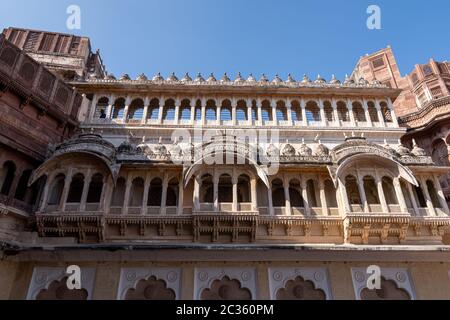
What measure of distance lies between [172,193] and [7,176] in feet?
23.9

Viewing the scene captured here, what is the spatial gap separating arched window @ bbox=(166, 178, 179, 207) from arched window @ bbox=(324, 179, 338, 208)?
7079 mm

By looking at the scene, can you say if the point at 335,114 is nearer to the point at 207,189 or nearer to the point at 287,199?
the point at 287,199

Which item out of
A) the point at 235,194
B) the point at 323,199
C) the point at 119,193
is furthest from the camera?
the point at 119,193

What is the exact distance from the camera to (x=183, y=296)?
40.5 ft

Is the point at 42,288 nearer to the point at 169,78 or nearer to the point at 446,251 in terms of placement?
the point at 169,78

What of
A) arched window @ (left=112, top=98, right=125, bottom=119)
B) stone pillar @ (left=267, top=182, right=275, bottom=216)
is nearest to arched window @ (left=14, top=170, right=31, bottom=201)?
arched window @ (left=112, top=98, right=125, bottom=119)

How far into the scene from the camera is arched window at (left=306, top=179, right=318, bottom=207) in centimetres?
1470

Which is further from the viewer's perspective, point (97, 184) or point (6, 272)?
point (97, 184)

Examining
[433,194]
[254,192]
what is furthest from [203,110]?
[433,194]

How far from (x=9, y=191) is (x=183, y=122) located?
29.0 feet

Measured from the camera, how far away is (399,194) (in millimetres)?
14148

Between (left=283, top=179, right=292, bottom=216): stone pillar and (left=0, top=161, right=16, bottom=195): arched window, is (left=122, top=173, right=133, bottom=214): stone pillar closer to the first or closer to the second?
(left=0, top=161, right=16, bottom=195): arched window

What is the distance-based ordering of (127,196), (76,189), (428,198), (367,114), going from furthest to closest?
1. (367,114)
2. (76,189)
3. (428,198)
4. (127,196)
